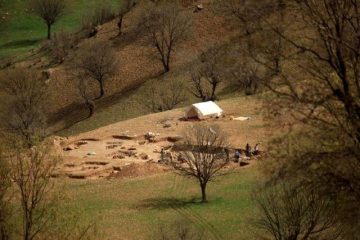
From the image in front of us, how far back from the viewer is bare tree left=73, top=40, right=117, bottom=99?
6756cm

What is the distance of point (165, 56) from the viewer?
7162 centimetres

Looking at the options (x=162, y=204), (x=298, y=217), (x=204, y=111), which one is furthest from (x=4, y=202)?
(x=204, y=111)

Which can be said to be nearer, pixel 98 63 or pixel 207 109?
pixel 207 109

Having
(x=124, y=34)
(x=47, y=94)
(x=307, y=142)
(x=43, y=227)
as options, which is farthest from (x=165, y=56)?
(x=307, y=142)

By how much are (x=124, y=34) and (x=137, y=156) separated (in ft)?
127

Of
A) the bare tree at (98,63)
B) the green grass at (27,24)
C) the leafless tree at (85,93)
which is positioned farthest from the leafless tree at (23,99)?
the green grass at (27,24)

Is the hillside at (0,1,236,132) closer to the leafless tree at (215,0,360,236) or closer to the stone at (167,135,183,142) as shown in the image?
the stone at (167,135,183,142)

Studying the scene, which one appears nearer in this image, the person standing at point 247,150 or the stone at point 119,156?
the person standing at point 247,150

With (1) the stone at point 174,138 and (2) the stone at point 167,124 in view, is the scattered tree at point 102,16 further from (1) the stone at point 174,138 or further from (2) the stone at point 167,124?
(1) the stone at point 174,138

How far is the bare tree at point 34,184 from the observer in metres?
20.8

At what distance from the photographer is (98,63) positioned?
222 ft

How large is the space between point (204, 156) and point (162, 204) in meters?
3.50

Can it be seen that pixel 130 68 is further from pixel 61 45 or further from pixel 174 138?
pixel 174 138

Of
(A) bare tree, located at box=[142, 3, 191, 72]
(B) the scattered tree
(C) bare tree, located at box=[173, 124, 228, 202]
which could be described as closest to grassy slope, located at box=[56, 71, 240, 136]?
(A) bare tree, located at box=[142, 3, 191, 72]
